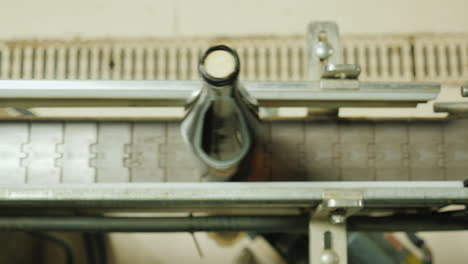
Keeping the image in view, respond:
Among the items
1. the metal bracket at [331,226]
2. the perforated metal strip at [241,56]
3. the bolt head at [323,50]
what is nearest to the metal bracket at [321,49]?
the bolt head at [323,50]

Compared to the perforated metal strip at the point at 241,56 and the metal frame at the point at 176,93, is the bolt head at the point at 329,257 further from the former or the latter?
the perforated metal strip at the point at 241,56

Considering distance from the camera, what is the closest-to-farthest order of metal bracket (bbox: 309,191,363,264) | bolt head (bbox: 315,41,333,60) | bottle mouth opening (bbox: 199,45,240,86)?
bottle mouth opening (bbox: 199,45,240,86)
metal bracket (bbox: 309,191,363,264)
bolt head (bbox: 315,41,333,60)

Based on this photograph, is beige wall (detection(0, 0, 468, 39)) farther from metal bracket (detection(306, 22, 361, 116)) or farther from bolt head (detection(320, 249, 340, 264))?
bolt head (detection(320, 249, 340, 264))

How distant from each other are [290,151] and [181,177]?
200 mm

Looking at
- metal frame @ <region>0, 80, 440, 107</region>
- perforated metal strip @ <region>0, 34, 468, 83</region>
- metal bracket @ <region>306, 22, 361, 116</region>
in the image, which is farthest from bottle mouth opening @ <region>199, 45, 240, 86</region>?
perforated metal strip @ <region>0, 34, 468, 83</region>

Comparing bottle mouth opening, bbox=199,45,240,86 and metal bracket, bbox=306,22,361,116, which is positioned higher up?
metal bracket, bbox=306,22,361,116

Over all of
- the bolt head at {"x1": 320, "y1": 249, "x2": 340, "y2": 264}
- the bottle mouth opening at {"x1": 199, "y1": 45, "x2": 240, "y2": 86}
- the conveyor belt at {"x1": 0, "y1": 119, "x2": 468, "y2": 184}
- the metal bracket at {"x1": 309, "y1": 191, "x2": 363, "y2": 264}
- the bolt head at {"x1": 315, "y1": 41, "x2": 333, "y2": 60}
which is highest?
the bolt head at {"x1": 315, "y1": 41, "x2": 333, "y2": 60}

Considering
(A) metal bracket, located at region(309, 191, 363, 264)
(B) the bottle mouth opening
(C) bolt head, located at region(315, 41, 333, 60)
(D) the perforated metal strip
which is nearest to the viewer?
(B) the bottle mouth opening

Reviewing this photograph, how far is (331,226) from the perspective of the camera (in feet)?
2.21

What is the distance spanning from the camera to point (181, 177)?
2.64 feet

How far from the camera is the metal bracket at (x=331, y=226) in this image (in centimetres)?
60

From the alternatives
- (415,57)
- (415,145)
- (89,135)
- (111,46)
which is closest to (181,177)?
(89,135)

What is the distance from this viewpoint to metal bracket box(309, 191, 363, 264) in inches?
23.8

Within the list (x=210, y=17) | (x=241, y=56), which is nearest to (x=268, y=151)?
(x=241, y=56)
